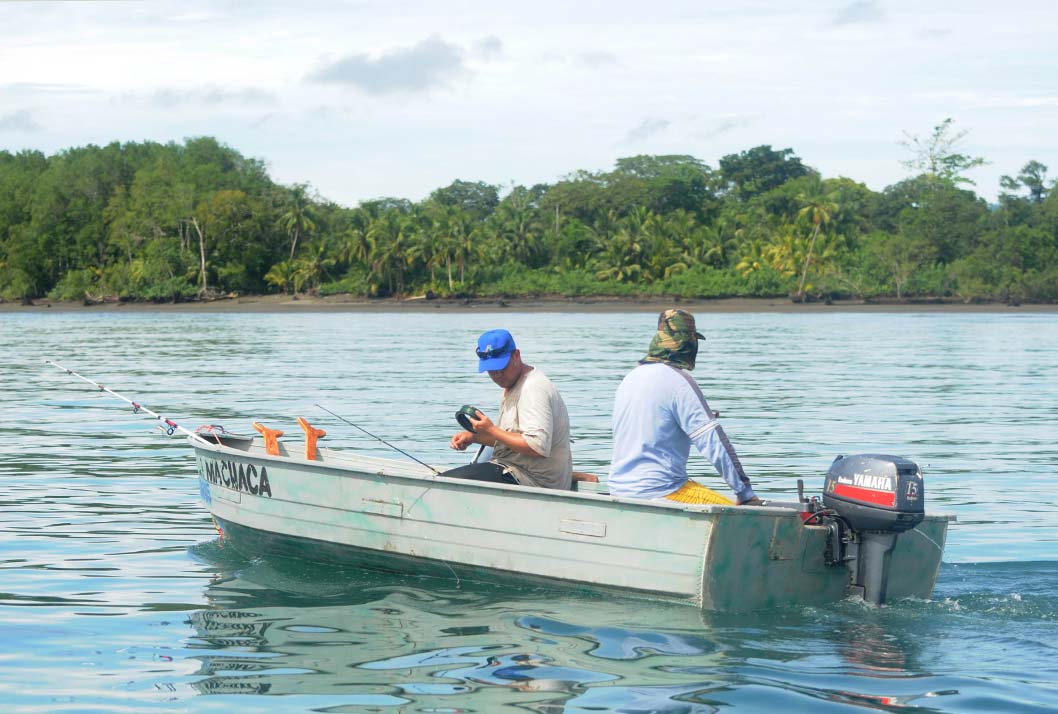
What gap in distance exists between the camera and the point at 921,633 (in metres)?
7.37

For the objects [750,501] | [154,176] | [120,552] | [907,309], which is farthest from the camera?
[154,176]

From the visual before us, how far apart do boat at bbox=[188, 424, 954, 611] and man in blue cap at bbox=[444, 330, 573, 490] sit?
0.33 meters

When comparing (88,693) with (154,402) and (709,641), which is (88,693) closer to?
(709,641)

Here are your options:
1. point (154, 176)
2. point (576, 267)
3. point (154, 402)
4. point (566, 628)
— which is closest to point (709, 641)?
point (566, 628)

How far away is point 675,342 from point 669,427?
1.51 ft

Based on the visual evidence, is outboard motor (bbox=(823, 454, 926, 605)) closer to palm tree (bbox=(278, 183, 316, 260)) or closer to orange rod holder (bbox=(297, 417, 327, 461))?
orange rod holder (bbox=(297, 417, 327, 461))

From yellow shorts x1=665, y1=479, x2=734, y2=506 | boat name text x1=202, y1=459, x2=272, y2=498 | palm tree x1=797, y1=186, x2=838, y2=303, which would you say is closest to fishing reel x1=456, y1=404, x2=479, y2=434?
yellow shorts x1=665, y1=479, x2=734, y2=506

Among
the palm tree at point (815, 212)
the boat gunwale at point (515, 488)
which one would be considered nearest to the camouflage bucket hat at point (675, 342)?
the boat gunwale at point (515, 488)

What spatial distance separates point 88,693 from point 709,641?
3.05m

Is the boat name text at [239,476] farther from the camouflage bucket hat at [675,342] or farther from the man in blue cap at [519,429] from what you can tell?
the camouflage bucket hat at [675,342]

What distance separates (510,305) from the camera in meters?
86.3

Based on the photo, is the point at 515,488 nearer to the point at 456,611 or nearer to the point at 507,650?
the point at 456,611

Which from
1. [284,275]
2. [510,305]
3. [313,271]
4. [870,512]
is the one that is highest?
[313,271]

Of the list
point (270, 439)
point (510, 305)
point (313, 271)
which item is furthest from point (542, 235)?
point (270, 439)
